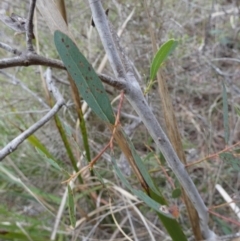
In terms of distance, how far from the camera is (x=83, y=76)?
0.38m

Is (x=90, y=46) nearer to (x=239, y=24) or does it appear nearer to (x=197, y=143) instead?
(x=197, y=143)

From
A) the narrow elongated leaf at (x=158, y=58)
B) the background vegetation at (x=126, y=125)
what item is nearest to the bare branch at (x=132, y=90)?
the narrow elongated leaf at (x=158, y=58)

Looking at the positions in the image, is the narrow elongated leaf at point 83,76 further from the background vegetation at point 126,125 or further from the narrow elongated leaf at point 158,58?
the background vegetation at point 126,125

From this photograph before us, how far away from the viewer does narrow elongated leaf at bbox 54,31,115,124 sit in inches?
14.2

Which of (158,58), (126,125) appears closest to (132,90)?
(158,58)

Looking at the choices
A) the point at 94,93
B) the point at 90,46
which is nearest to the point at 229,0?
the point at 90,46

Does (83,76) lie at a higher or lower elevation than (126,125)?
higher

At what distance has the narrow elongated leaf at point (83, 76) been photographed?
360mm

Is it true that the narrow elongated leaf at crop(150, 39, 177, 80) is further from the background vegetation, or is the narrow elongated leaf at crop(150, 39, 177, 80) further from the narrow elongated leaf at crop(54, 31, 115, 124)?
the background vegetation

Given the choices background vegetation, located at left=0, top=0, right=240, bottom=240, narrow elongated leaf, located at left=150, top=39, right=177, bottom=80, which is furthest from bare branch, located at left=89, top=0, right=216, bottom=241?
background vegetation, located at left=0, top=0, right=240, bottom=240

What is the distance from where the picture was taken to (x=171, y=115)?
561 mm

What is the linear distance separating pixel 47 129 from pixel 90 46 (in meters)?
0.27

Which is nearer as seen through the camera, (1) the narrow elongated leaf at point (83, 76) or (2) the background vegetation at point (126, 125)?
(1) the narrow elongated leaf at point (83, 76)

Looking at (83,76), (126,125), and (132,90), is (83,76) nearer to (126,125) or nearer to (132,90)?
(132,90)
